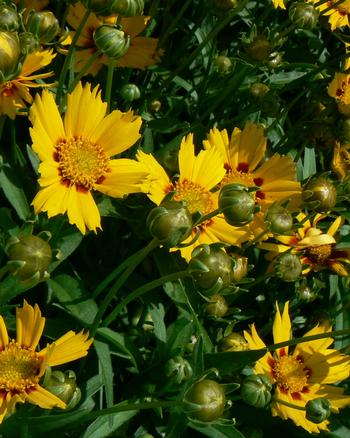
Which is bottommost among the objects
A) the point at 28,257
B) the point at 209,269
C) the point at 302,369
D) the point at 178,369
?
the point at 302,369

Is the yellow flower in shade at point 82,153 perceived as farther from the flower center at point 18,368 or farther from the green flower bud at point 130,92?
the flower center at point 18,368

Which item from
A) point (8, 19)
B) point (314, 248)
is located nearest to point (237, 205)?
point (8, 19)

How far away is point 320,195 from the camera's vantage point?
154cm

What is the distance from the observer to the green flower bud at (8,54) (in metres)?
1.10

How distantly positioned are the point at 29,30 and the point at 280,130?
2.63 ft

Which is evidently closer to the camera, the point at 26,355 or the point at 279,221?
the point at 26,355

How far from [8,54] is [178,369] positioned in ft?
2.01

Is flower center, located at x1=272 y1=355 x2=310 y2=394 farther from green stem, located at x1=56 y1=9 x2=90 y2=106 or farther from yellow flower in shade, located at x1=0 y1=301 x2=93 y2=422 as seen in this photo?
green stem, located at x1=56 y1=9 x2=90 y2=106

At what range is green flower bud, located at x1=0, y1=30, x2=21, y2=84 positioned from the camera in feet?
3.60

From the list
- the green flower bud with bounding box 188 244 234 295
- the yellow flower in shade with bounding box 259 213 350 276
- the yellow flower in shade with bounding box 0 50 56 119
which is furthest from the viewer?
the yellow flower in shade with bounding box 259 213 350 276

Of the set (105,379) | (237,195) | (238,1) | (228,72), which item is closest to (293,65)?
(228,72)

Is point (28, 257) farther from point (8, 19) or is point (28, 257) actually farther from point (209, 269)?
point (8, 19)

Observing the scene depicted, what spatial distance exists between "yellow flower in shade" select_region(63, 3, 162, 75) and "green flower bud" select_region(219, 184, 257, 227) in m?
0.57

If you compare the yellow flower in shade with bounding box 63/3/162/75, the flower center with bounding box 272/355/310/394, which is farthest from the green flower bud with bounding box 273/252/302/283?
the yellow flower in shade with bounding box 63/3/162/75
